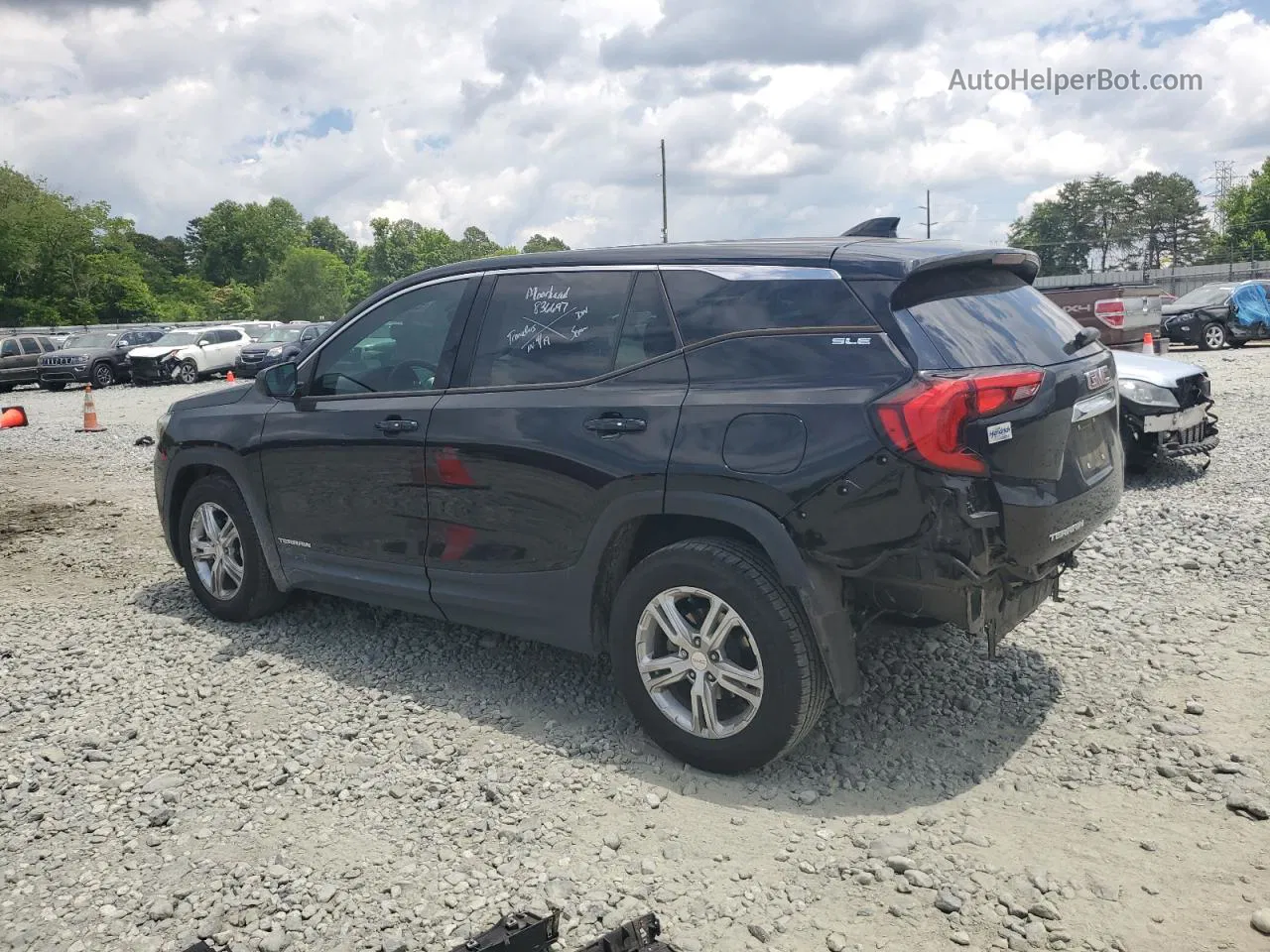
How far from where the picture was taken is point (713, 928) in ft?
9.75

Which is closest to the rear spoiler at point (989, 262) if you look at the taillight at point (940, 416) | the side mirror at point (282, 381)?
the taillight at point (940, 416)

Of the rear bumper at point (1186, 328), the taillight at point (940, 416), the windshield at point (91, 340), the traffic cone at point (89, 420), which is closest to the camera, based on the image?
the taillight at point (940, 416)

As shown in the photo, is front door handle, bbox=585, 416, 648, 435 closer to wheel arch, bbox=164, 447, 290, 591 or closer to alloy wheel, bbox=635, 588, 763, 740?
alloy wheel, bbox=635, 588, 763, 740

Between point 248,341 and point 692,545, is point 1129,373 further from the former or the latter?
point 248,341

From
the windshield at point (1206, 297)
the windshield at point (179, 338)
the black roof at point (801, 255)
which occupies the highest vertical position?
the black roof at point (801, 255)

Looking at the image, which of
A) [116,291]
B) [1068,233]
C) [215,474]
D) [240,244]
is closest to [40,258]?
[116,291]

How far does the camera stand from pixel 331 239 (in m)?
144

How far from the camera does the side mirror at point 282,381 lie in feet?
17.1

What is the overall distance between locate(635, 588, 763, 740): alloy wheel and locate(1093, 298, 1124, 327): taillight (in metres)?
12.7

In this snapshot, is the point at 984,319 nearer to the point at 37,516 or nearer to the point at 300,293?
the point at 37,516

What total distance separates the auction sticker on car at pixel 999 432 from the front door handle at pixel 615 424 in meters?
1.19

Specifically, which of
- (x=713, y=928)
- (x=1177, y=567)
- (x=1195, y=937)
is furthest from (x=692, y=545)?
(x=1177, y=567)

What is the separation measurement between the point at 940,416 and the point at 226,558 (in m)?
3.90

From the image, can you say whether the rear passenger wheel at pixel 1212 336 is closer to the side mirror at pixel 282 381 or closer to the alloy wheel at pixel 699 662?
the side mirror at pixel 282 381
